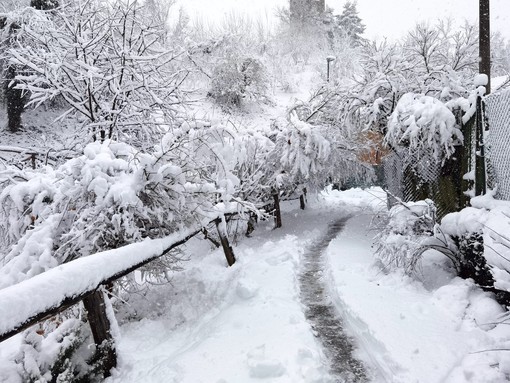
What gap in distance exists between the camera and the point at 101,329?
10.6ft

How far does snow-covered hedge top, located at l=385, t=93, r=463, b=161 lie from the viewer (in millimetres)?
6953

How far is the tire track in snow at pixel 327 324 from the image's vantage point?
3.48 m

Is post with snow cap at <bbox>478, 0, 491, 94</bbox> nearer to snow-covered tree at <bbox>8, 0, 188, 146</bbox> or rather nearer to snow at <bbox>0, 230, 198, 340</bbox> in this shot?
snow-covered tree at <bbox>8, 0, 188, 146</bbox>

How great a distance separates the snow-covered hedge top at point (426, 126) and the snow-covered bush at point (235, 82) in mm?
19864

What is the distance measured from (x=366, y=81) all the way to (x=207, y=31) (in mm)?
36379

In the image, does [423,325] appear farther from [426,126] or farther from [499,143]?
[426,126]

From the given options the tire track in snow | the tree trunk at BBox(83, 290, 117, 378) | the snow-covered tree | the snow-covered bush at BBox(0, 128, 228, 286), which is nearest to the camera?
the tree trunk at BBox(83, 290, 117, 378)

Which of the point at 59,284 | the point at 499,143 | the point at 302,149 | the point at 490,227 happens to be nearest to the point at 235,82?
the point at 302,149

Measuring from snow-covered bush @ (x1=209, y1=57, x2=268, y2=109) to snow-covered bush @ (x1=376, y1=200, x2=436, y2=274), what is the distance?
2164 centimetres

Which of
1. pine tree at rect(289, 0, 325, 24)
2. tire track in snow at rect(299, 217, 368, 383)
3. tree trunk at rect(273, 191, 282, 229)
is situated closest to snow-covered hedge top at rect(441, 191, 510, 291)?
tire track in snow at rect(299, 217, 368, 383)

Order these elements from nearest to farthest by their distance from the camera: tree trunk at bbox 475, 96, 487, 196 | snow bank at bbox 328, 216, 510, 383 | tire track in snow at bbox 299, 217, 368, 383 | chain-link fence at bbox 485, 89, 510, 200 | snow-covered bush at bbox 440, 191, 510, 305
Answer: snow bank at bbox 328, 216, 510, 383
tire track in snow at bbox 299, 217, 368, 383
snow-covered bush at bbox 440, 191, 510, 305
chain-link fence at bbox 485, 89, 510, 200
tree trunk at bbox 475, 96, 487, 196

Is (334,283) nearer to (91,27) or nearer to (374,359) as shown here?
(374,359)

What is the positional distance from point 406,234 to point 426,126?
2510 mm

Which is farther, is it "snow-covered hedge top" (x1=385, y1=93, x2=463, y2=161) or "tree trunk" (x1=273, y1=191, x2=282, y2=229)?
"tree trunk" (x1=273, y1=191, x2=282, y2=229)
